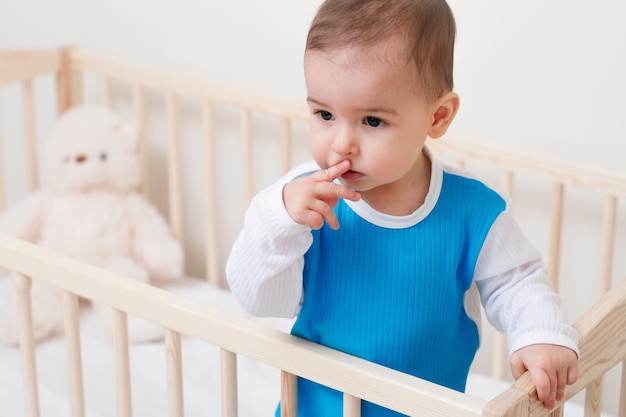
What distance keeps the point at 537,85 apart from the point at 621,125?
0.15m

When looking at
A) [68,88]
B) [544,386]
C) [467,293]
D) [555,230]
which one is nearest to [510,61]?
[555,230]

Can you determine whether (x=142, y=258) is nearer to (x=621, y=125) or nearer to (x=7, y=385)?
(x=7, y=385)

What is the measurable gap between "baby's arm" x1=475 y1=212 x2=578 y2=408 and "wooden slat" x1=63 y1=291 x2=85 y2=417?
495 mm

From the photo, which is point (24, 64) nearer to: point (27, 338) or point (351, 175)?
point (27, 338)

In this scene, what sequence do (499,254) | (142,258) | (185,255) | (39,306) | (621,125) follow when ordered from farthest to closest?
(185,255)
(142,258)
(39,306)
(621,125)
(499,254)

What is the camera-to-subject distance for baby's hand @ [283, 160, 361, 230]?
0.98m

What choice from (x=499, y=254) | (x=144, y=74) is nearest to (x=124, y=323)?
(x=499, y=254)

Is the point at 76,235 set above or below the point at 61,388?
above

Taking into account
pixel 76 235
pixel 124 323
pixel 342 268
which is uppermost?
pixel 342 268

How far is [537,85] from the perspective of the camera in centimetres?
167

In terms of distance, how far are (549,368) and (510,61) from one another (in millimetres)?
821

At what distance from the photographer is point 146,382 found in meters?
1.72

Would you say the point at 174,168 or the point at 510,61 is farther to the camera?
the point at 174,168

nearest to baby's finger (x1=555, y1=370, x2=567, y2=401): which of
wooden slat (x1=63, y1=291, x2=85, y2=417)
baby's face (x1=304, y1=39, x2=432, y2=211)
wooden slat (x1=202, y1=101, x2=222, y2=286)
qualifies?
baby's face (x1=304, y1=39, x2=432, y2=211)
